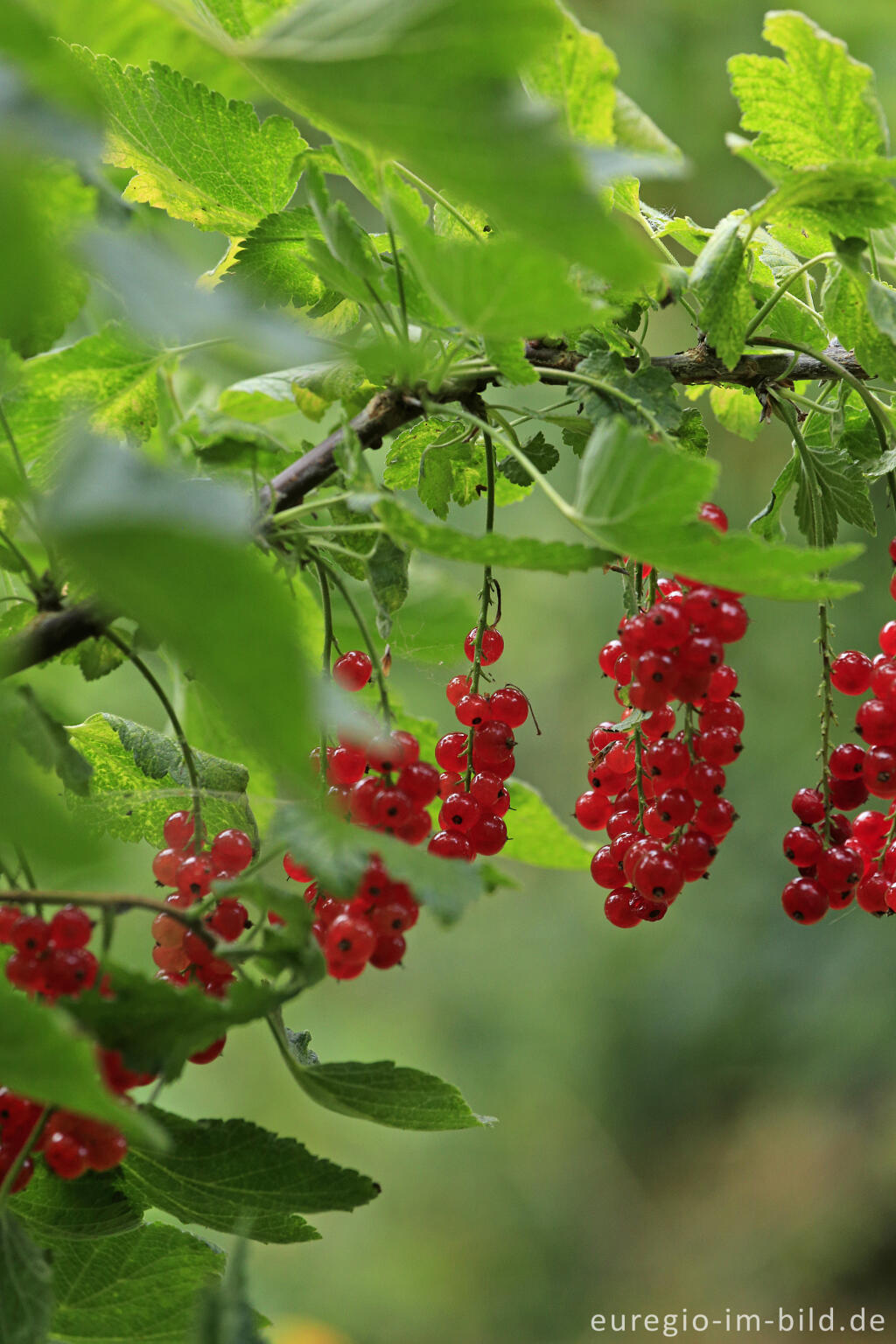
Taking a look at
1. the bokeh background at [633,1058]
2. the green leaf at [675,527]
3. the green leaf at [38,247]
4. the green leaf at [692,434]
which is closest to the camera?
the green leaf at [38,247]

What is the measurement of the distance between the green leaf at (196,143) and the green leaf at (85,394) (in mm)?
71

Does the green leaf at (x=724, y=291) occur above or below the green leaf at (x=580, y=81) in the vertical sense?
below

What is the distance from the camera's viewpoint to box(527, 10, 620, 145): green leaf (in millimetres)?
425

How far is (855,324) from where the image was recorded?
0.49 m

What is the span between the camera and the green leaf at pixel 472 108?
280 millimetres

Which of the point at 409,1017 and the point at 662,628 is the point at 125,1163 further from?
the point at 409,1017

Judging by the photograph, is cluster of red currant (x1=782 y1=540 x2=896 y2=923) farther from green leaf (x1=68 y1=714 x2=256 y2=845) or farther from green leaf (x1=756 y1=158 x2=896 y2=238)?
green leaf (x1=68 y1=714 x2=256 y2=845)

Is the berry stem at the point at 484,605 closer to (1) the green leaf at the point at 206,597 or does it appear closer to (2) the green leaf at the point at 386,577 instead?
(2) the green leaf at the point at 386,577

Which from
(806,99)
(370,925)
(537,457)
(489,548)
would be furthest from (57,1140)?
(806,99)

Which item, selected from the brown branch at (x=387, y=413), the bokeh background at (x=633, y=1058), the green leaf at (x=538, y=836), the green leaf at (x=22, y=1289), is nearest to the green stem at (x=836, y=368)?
the brown branch at (x=387, y=413)

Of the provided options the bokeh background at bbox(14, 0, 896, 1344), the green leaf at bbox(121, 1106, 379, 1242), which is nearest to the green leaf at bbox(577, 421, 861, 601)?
the green leaf at bbox(121, 1106, 379, 1242)

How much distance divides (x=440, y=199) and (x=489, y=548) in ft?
0.69

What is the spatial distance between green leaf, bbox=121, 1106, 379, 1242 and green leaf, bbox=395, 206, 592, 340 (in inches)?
10.7

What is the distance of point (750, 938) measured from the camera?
3.34 meters
